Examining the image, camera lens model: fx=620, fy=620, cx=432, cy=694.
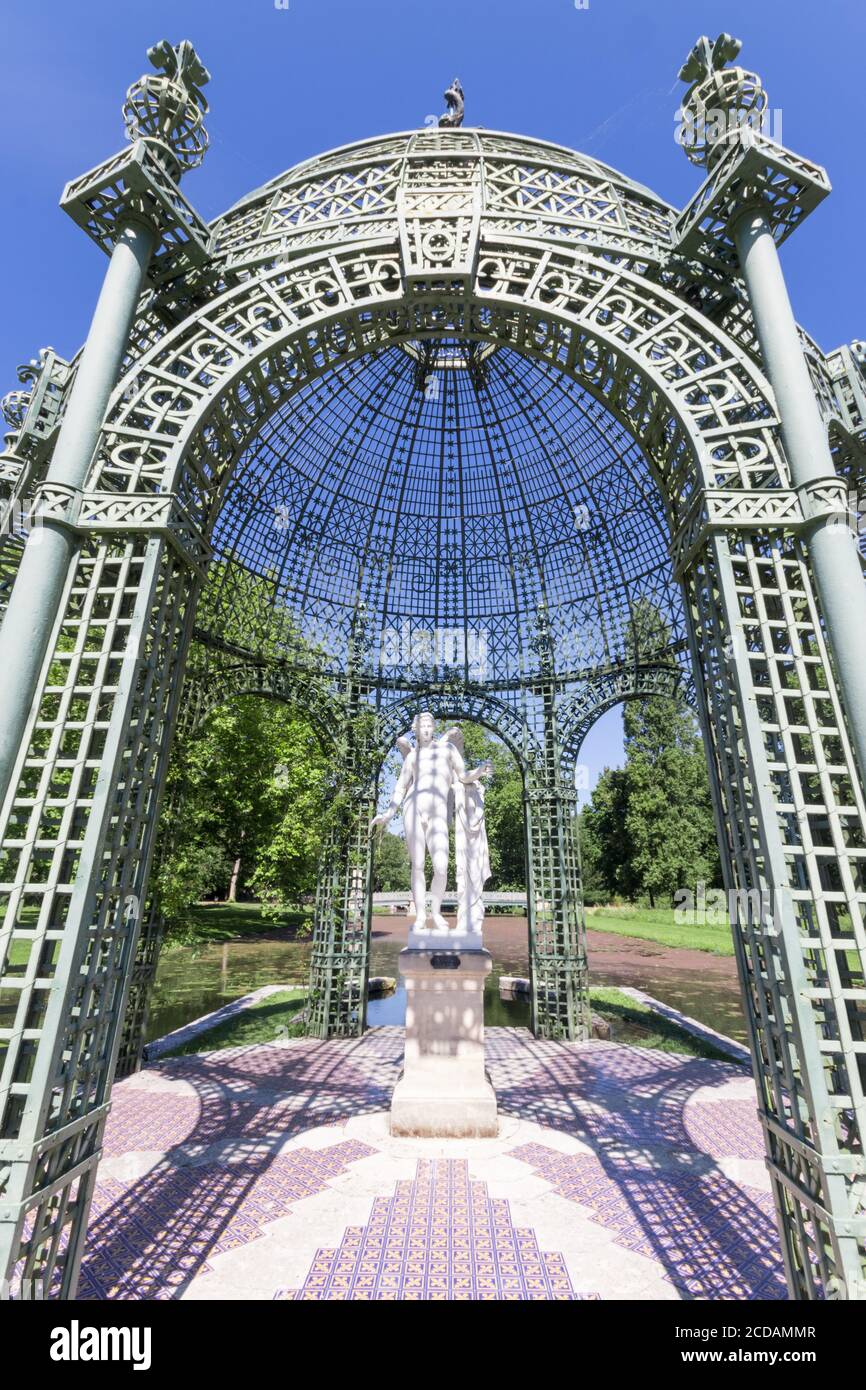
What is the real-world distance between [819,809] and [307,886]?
1108 cm

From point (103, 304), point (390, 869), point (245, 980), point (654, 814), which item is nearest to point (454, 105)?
point (103, 304)

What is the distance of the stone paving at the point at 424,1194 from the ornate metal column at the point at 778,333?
4.48m

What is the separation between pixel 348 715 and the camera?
13578 millimetres

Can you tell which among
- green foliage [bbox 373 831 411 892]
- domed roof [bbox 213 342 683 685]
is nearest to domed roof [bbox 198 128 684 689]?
domed roof [bbox 213 342 683 685]

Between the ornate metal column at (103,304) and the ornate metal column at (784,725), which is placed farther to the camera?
the ornate metal column at (103,304)

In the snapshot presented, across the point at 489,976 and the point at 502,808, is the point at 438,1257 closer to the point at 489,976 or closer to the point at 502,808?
the point at 489,976

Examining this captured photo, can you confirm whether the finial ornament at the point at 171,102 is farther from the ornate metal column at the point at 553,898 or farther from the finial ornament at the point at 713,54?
the ornate metal column at the point at 553,898

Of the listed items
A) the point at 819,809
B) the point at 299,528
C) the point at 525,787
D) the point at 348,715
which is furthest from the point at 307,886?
the point at 819,809

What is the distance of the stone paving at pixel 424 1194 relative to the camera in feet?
15.6

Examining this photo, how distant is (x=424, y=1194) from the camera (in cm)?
608

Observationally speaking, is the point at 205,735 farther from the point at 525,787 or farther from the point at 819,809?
the point at 819,809

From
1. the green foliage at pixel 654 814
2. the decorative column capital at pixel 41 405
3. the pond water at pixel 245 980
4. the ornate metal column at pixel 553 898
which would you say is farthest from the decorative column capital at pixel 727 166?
the green foliage at pixel 654 814

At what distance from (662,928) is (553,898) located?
19.9 m

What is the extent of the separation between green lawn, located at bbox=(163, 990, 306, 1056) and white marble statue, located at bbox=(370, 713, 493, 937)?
5.48 meters
